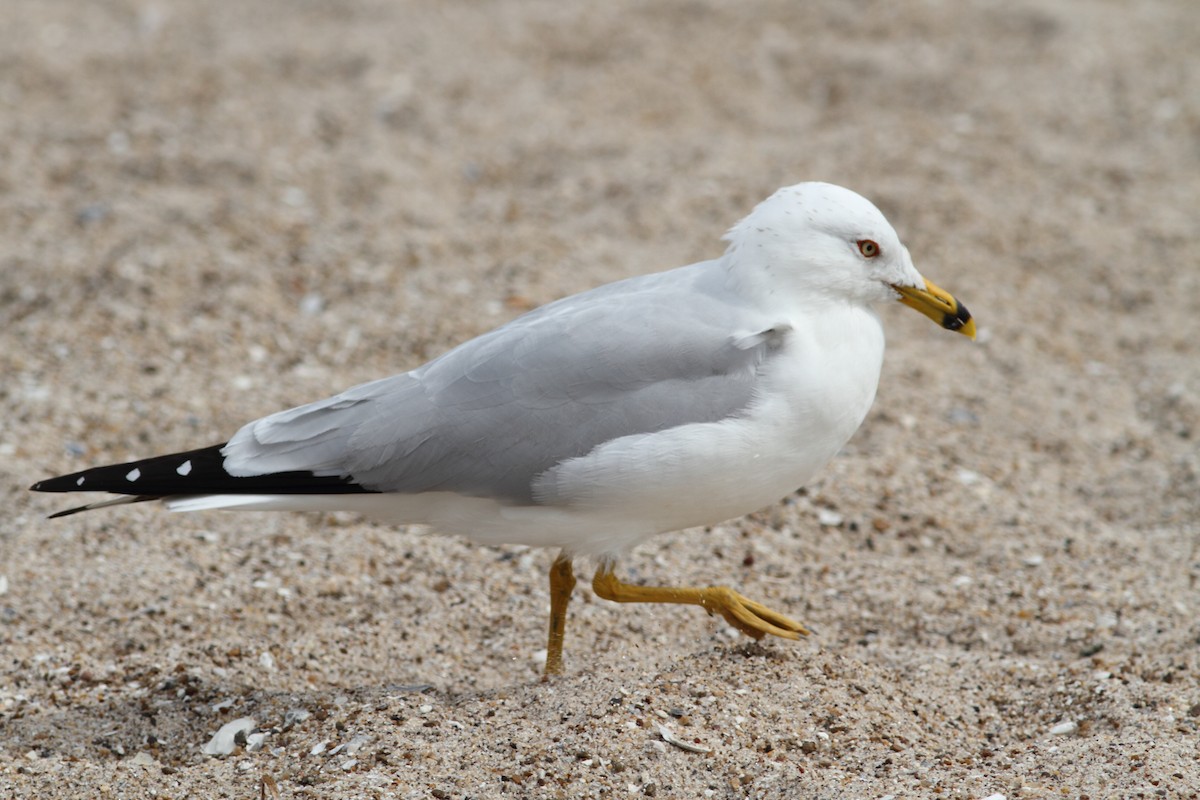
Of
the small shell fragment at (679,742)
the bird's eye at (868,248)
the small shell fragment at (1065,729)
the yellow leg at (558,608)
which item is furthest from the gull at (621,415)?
the small shell fragment at (1065,729)

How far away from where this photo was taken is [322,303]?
585cm

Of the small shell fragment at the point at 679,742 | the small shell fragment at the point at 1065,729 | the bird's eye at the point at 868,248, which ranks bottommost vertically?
the small shell fragment at the point at 1065,729

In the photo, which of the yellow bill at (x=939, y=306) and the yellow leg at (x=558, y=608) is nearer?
the yellow bill at (x=939, y=306)

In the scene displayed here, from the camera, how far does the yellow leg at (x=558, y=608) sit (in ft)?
12.2

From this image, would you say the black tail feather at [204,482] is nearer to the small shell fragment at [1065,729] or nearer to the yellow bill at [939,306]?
the yellow bill at [939,306]

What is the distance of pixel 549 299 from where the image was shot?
577cm

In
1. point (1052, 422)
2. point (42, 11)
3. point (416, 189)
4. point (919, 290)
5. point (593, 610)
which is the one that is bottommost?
point (593, 610)

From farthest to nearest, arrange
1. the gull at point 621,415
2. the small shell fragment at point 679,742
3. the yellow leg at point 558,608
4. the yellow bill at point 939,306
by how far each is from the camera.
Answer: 1. the yellow leg at point 558,608
2. the yellow bill at point 939,306
3. the gull at point 621,415
4. the small shell fragment at point 679,742

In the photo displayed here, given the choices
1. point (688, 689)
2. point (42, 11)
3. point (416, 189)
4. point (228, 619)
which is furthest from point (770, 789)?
point (42, 11)

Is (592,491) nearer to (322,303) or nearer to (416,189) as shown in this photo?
(322,303)

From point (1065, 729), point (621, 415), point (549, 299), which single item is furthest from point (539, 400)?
point (549, 299)

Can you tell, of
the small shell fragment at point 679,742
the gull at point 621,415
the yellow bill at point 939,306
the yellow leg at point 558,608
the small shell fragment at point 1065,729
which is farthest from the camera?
the yellow leg at point 558,608

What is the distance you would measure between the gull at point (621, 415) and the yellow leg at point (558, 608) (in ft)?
0.41

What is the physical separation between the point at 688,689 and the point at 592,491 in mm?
582
